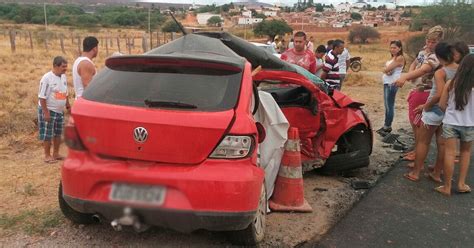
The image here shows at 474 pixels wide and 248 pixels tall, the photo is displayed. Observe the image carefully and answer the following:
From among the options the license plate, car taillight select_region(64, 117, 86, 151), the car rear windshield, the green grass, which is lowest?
the green grass

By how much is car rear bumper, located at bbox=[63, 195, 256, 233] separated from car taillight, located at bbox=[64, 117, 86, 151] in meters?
0.37

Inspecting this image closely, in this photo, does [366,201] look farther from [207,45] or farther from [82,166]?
[82,166]

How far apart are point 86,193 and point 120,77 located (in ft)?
2.93

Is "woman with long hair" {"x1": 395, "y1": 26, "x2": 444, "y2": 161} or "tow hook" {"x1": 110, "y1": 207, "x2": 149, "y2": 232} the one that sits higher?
"woman with long hair" {"x1": 395, "y1": 26, "x2": 444, "y2": 161}

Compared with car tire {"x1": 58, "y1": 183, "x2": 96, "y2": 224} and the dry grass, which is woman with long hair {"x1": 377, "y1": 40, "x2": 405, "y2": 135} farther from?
car tire {"x1": 58, "y1": 183, "x2": 96, "y2": 224}

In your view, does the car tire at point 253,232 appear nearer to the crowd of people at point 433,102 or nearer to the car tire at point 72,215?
the car tire at point 72,215

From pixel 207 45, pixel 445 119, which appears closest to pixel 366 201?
pixel 445 119

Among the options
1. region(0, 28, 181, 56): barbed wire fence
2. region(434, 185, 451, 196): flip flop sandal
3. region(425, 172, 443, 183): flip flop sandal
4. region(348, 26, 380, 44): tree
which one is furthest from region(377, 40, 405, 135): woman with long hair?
region(348, 26, 380, 44): tree

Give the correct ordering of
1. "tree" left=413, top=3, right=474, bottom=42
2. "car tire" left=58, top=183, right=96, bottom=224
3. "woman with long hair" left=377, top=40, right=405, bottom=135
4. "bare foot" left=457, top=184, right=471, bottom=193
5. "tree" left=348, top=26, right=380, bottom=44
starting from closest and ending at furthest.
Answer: "car tire" left=58, top=183, right=96, bottom=224 < "bare foot" left=457, top=184, right=471, bottom=193 < "woman with long hair" left=377, top=40, right=405, bottom=135 < "tree" left=413, top=3, right=474, bottom=42 < "tree" left=348, top=26, right=380, bottom=44

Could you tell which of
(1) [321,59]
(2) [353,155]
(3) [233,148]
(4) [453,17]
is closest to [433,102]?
(2) [353,155]

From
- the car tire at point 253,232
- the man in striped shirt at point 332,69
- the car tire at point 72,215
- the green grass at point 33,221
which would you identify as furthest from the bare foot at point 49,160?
the man in striped shirt at point 332,69

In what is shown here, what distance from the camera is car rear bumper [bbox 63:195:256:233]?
3.02 meters

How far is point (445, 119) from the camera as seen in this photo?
5375 mm

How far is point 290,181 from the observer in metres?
4.59
